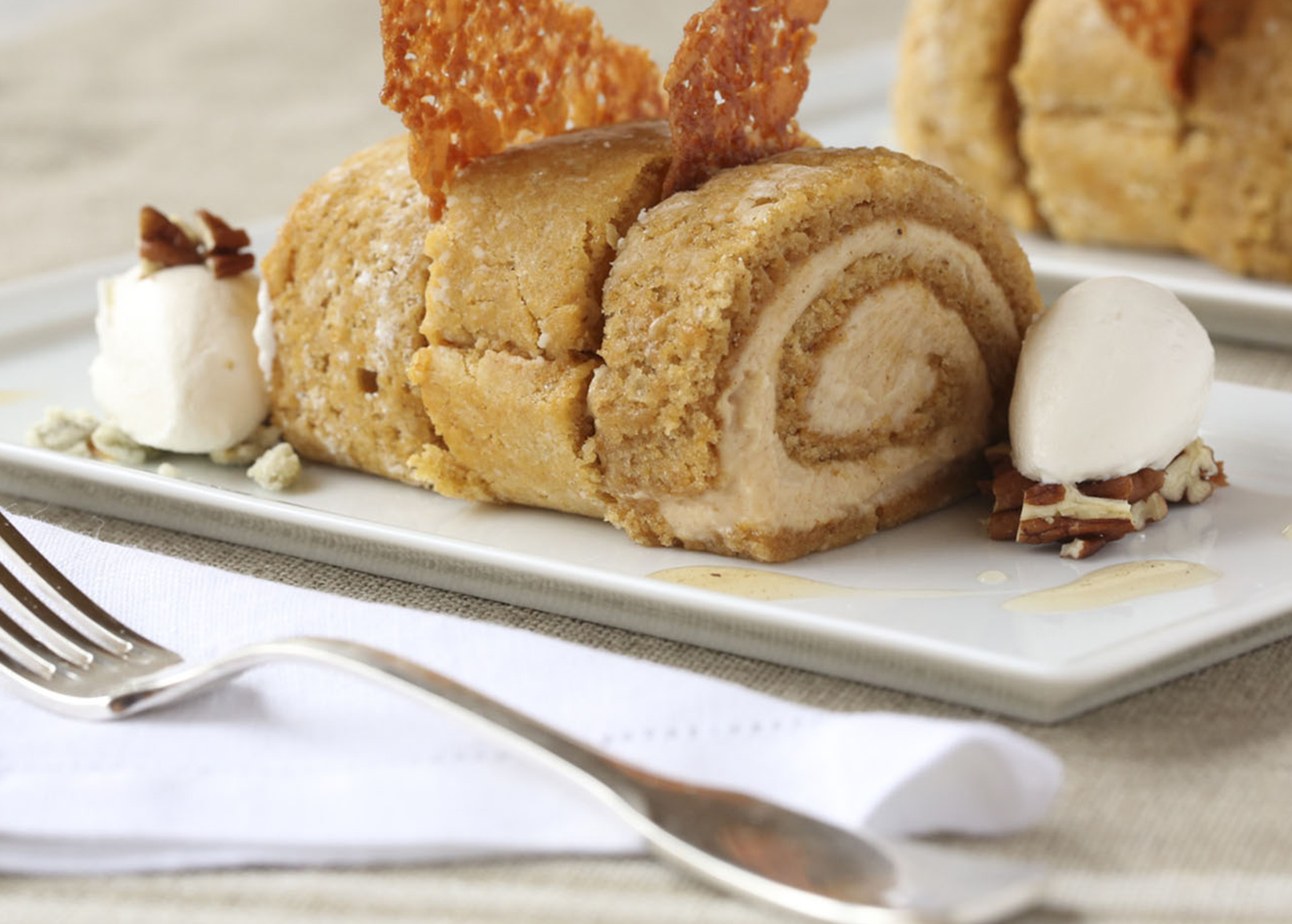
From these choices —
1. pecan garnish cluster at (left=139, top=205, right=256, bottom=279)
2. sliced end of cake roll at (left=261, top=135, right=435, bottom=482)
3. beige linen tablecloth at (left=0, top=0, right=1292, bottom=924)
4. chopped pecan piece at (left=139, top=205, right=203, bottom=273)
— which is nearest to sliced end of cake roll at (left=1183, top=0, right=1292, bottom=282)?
beige linen tablecloth at (left=0, top=0, right=1292, bottom=924)

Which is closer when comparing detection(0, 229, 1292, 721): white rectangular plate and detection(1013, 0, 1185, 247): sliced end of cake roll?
detection(0, 229, 1292, 721): white rectangular plate

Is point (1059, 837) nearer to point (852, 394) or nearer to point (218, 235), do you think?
point (852, 394)

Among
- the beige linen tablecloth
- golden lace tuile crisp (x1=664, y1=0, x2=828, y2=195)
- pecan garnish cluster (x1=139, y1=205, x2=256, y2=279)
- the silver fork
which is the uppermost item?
golden lace tuile crisp (x1=664, y1=0, x2=828, y2=195)

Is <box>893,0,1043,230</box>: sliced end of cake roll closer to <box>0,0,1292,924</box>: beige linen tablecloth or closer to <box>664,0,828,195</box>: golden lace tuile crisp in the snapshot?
<box>0,0,1292,924</box>: beige linen tablecloth

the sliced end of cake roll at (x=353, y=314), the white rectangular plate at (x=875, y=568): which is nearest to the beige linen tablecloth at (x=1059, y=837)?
the white rectangular plate at (x=875, y=568)

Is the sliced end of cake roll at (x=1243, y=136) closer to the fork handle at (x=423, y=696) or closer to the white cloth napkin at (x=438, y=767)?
the white cloth napkin at (x=438, y=767)

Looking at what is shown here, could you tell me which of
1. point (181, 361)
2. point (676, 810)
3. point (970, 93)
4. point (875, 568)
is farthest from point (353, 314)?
point (970, 93)
